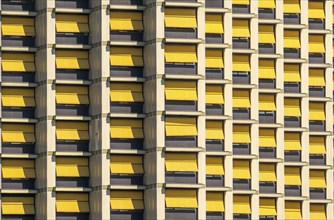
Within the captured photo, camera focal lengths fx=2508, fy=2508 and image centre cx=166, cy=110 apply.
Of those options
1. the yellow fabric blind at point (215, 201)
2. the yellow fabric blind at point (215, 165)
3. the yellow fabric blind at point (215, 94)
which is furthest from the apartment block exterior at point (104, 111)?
the yellow fabric blind at point (215, 94)

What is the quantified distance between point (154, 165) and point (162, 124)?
3181 millimetres

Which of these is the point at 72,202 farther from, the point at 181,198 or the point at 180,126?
the point at 180,126

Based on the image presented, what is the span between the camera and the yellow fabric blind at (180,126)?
191 m

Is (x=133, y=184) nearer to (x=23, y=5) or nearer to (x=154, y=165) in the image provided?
(x=154, y=165)

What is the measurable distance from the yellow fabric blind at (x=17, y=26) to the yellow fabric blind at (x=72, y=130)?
756 centimetres

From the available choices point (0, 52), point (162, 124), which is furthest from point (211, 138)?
point (0, 52)

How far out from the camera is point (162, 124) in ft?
626

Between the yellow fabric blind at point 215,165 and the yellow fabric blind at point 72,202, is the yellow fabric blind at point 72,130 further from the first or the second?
the yellow fabric blind at point 215,165

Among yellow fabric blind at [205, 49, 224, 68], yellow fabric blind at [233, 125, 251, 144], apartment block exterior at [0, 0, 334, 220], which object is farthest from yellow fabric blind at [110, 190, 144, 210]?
yellow fabric blind at [205, 49, 224, 68]

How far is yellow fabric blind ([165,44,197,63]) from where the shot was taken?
628ft

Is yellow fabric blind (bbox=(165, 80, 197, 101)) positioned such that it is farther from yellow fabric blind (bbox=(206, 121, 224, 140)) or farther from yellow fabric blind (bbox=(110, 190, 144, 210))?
yellow fabric blind (bbox=(110, 190, 144, 210))

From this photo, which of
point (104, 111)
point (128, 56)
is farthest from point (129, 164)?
point (128, 56)

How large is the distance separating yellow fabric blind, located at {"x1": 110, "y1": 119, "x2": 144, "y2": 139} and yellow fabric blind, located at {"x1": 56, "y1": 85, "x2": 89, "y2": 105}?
290 cm

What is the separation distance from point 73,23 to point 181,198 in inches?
626
